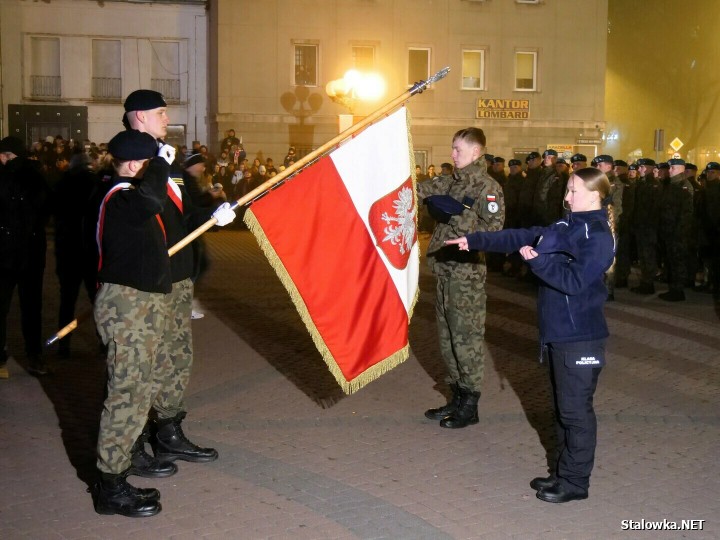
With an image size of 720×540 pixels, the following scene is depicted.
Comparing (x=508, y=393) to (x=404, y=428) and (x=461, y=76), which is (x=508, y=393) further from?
(x=461, y=76)

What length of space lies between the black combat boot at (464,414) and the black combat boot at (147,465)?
7.05 feet

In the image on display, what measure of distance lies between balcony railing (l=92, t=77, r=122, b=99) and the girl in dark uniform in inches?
1341

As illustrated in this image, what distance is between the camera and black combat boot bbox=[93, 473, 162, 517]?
17.1 ft

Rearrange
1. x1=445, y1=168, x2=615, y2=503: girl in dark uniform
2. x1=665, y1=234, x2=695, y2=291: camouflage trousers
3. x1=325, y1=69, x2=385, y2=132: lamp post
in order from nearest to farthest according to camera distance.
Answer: x1=445, y1=168, x2=615, y2=503: girl in dark uniform → x1=665, y1=234, x2=695, y2=291: camouflage trousers → x1=325, y1=69, x2=385, y2=132: lamp post

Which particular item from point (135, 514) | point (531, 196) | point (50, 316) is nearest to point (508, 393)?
point (135, 514)

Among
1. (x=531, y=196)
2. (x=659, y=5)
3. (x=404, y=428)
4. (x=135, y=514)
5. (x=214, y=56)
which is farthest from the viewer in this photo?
(x=659, y=5)

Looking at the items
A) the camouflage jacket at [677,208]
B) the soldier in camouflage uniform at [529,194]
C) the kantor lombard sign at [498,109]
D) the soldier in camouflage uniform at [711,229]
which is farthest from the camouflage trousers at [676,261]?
the kantor lombard sign at [498,109]

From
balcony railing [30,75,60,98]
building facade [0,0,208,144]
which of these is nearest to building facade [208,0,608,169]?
building facade [0,0,208,144]

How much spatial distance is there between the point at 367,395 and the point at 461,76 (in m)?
30.9

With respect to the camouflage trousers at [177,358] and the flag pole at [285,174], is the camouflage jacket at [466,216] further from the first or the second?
the camouflage trousers at [177,358]

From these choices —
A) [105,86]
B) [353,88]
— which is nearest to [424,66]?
[105,86]

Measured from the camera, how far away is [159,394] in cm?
623

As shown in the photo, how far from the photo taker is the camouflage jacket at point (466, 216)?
6.88 metres

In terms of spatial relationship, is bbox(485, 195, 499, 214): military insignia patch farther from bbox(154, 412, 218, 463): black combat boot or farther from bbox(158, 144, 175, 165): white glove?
bbox(154, 412, 218, 463): black combat boot
